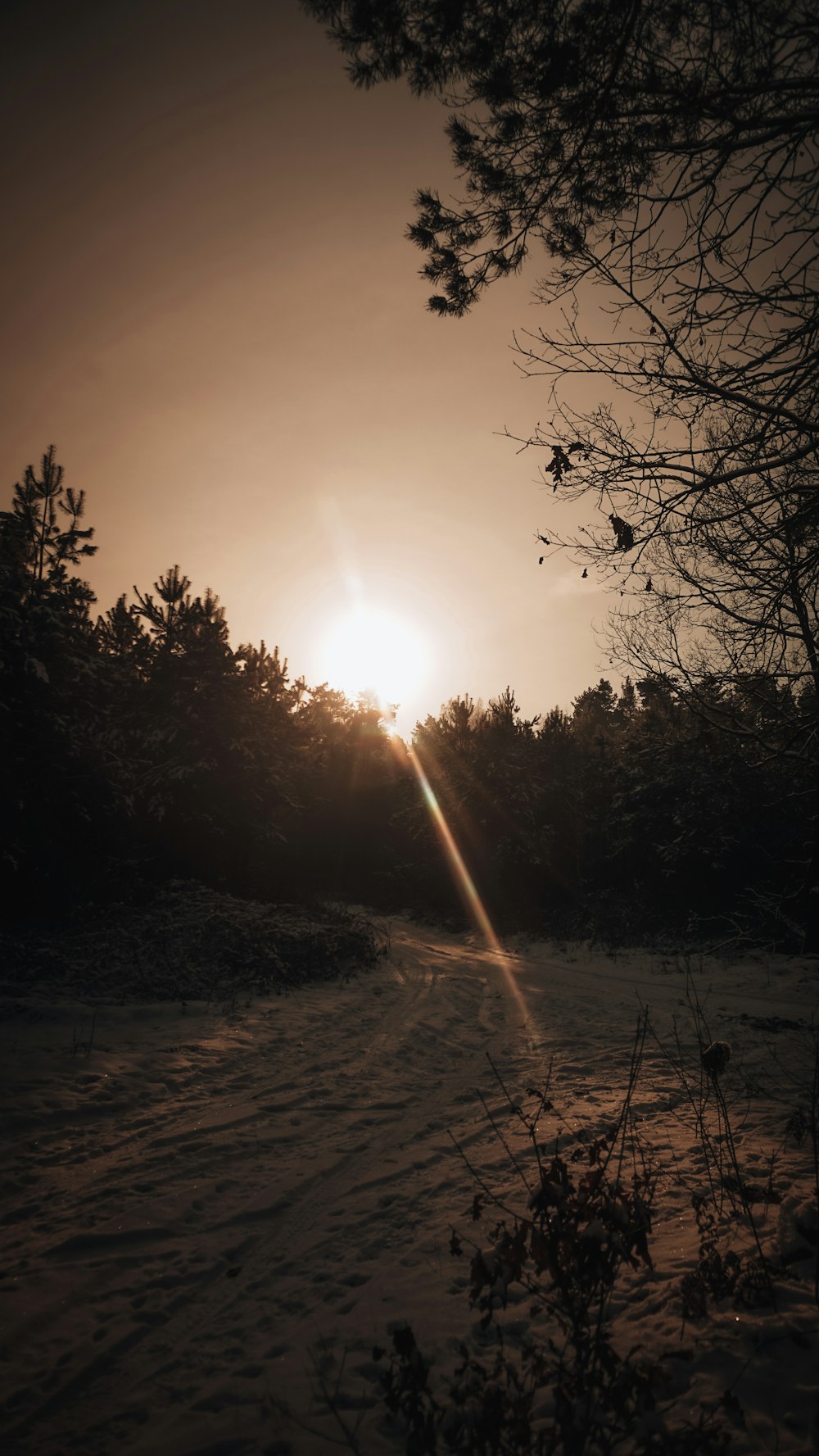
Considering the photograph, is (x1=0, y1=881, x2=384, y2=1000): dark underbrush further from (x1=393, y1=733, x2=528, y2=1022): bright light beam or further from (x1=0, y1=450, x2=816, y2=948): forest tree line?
(x1=393, y1=733, x2=528, y2=1022): bright light beam

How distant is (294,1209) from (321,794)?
25.6 metres

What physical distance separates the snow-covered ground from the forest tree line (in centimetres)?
370

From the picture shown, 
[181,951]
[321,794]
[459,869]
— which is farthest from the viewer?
[321,794]

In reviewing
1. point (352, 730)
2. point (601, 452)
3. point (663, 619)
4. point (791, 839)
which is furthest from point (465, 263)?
point (352, 730)

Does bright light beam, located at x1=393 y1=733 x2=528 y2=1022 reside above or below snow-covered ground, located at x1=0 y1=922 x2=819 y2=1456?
above

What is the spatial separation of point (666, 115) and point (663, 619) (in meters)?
3.46

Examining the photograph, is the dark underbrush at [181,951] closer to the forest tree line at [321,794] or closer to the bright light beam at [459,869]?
the forest tree line at [321,794]

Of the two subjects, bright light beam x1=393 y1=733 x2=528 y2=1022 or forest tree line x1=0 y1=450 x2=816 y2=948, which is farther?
bright light beam x1=393 y1=733 x2=528 y2=1022

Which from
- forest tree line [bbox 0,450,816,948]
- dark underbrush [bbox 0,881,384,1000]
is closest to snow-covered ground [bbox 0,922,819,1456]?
dark underbrush [bbox 0,881,384,1000]

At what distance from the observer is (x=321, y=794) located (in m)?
29.4

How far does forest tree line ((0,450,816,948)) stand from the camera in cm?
1167

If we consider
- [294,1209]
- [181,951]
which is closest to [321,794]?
[181,951]

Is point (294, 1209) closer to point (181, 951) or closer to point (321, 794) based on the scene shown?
point (181, 951)

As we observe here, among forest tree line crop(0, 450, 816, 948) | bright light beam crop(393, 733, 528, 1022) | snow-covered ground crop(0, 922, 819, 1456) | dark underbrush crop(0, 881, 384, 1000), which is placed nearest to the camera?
snow-covered ground crop(0, 922, 819, 1456)
